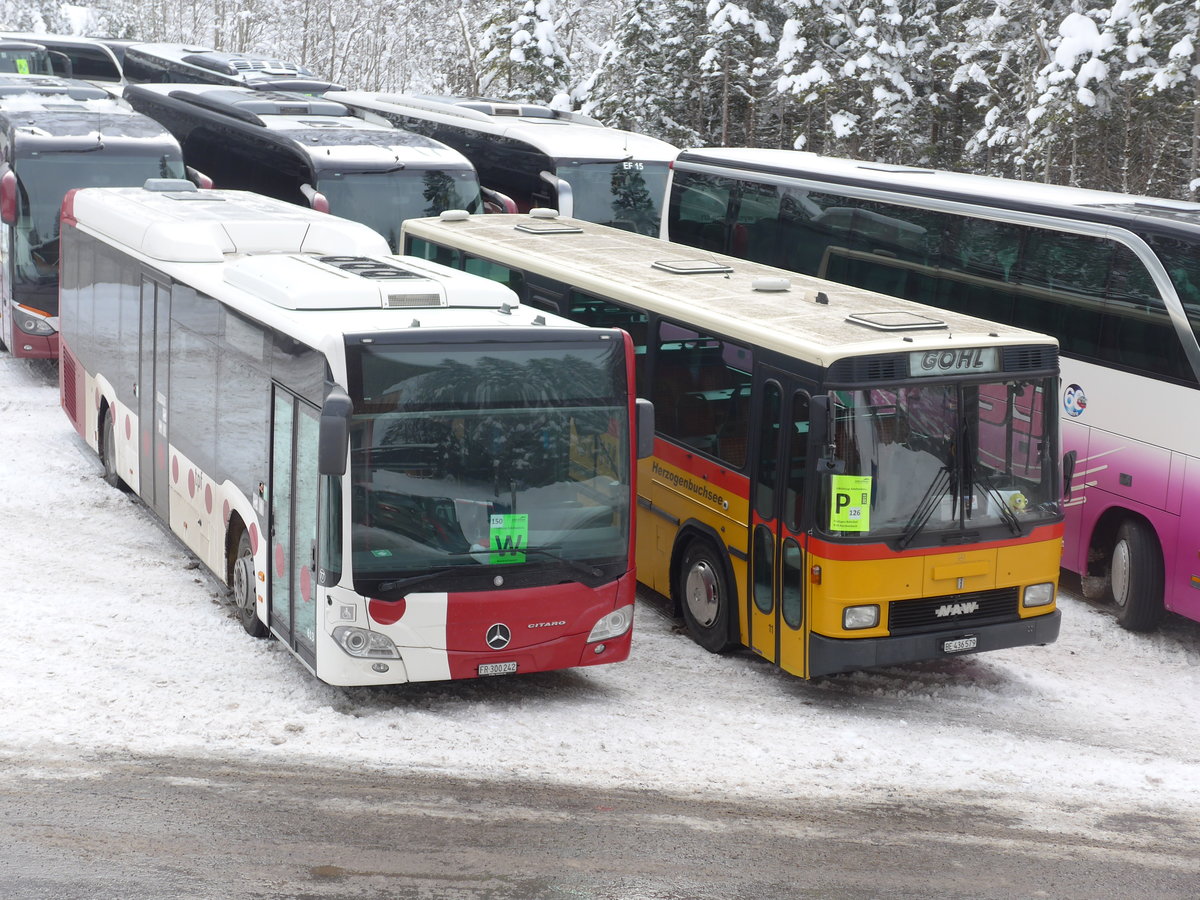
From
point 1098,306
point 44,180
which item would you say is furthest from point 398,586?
point 44,180

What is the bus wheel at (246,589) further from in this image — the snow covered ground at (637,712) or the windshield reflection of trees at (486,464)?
the windshield reflection of trees at (486,464)

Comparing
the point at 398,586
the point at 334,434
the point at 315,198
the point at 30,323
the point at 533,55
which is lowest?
the point at 398,586

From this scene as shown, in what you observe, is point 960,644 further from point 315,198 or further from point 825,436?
point 315,198

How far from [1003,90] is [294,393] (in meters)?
32.9

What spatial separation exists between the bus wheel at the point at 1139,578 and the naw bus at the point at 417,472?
15.8 ft

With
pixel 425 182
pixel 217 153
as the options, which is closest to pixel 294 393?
pixel 425 182

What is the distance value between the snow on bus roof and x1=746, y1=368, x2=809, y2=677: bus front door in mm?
4609

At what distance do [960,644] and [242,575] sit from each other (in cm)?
515

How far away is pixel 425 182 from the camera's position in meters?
19.9

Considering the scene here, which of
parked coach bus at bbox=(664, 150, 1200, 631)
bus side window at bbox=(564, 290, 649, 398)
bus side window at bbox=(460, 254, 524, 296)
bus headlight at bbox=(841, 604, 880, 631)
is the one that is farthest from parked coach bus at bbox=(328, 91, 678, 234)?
bus headlight at bbox=(841, 604, 880, 631)

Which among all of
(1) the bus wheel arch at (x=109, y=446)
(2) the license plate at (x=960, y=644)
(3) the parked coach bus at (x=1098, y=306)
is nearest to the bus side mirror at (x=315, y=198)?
(1) the bus wheel arch at (x=109, y=446)

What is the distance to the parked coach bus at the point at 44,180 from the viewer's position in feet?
62.9

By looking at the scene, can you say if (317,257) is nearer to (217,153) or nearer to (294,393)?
(294,393)

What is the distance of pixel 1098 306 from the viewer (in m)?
12.8
